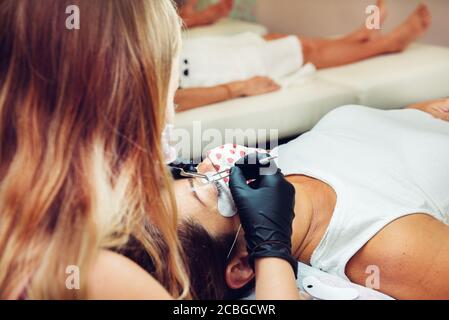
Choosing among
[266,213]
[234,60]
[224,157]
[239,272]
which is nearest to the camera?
[266,213]

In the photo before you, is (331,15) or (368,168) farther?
(331,15)

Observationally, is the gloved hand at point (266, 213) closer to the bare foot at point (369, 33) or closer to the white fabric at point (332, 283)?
the white fabric at point (332, 283)

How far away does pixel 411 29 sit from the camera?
2332 millimetres

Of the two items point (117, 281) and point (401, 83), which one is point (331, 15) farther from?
point (117, 281)

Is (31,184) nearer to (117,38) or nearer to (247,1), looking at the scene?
(117,38)

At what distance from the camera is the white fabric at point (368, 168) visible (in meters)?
1.13

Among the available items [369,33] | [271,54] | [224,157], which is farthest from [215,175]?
[369,33]

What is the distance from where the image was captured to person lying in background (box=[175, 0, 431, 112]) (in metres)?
2.15

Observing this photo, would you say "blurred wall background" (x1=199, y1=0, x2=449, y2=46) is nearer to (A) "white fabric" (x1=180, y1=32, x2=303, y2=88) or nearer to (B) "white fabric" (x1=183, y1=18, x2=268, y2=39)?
(B) "white fabric" (x1=183, y1=18, x2=268, y2=39)

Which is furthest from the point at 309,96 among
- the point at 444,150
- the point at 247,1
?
the point at 247,1

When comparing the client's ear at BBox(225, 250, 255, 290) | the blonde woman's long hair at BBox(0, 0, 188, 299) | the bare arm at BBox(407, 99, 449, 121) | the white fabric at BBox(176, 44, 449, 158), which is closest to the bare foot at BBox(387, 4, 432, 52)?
the white fabric at BBox(176, 44, 449, 158)

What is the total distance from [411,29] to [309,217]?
1.49 metres

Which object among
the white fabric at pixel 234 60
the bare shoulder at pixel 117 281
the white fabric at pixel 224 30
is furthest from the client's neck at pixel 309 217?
the white fabric at pixel 224 30
